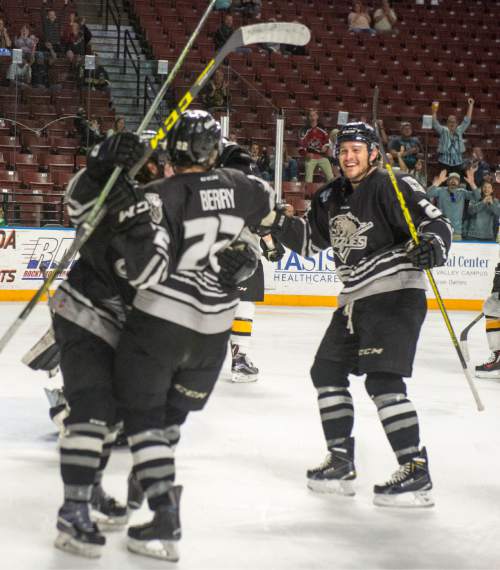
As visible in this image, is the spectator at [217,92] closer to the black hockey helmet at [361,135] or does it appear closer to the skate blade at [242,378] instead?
the skate blade at [242,378]

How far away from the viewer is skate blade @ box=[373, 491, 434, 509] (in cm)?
348

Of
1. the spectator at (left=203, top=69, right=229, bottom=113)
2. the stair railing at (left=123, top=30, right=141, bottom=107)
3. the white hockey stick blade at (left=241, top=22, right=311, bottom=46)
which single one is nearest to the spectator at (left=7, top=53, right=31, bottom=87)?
the stair railing at (left=123, top=30, right=141, bottom=107)

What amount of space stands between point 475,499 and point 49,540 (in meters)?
1.60

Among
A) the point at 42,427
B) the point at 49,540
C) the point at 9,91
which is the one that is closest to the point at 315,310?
the point at 9,91

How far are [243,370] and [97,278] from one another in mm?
3139

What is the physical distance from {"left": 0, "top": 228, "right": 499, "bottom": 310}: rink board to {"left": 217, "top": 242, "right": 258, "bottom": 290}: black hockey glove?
23.2 ft

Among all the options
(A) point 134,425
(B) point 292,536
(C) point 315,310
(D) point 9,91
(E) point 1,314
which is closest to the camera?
(A) point 134,425

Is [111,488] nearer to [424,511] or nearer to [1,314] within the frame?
[424,511]

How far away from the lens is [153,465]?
2768 mm

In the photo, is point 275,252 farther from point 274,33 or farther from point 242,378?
point 242,378

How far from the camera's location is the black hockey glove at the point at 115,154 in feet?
8.93

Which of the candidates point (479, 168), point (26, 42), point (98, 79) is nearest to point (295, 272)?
point (479, 168)

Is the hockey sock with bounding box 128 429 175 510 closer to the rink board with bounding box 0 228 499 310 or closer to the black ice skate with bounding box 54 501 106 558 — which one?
the black ice skate with bounding box 54 501 106 558

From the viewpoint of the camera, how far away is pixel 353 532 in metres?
3.20
